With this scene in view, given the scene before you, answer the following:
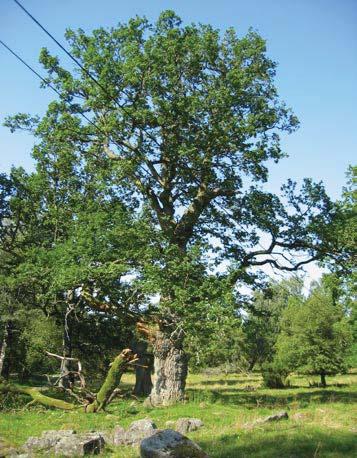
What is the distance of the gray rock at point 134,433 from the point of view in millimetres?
11398

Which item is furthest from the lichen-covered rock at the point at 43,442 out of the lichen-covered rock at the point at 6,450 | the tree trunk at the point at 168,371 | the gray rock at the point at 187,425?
the tree trunk at the point at 168,371

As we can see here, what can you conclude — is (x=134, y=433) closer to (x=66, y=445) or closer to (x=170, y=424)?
(x=66, y=445)

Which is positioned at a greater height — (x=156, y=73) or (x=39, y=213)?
(x=156, y=73)

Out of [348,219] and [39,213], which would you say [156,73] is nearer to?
[348,219]

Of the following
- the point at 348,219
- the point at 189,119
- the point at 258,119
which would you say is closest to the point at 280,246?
the point at 348,219

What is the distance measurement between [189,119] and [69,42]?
7684 mm

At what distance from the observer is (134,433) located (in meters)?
11.7

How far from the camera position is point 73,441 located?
33.2 ft

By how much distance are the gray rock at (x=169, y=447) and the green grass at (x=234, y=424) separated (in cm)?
132

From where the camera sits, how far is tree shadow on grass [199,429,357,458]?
8836 millimetres

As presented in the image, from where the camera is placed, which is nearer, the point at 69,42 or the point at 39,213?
the point at 69,42

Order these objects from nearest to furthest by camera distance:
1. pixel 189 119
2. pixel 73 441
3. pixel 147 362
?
1. pixel 73 441
2. pixel 189 119
3. pixel 147 362

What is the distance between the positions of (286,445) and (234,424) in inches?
174

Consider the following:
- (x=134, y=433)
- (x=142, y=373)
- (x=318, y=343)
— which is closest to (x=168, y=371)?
(x=134, y=433)
